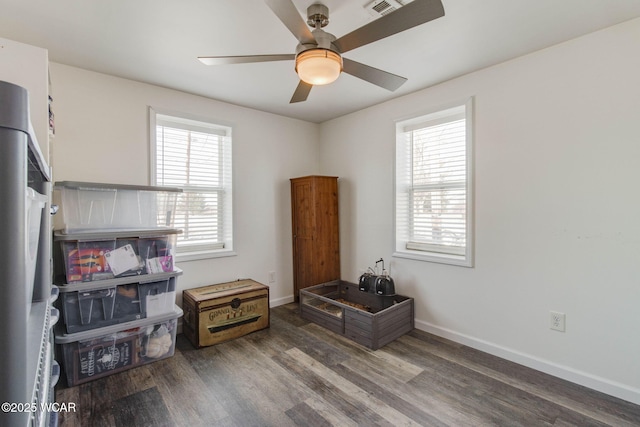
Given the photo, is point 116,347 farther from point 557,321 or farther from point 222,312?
point 557,321

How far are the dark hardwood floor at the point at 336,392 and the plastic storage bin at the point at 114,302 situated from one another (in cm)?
42

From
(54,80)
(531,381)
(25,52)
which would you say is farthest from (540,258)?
(54,80)

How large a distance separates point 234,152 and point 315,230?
1292 mm

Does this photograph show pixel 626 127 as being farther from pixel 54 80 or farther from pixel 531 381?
pixel 54 80

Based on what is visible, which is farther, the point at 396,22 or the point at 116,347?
the point at 116,347

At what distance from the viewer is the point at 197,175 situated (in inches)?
126

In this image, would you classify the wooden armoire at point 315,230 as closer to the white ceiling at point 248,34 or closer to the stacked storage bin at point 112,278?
the white ceiling at point 248,34

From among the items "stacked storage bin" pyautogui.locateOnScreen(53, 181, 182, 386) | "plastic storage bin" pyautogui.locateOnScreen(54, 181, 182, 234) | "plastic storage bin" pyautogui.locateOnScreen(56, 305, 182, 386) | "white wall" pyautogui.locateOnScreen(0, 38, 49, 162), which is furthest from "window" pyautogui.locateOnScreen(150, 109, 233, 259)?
"white wall" pyautogui.locateOnScreen(0, 38, 49, 162)

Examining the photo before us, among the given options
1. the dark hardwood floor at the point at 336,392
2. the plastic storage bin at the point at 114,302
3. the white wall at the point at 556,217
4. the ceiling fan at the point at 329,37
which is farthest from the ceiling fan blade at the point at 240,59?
the dark hardwood floor at the point at 336,392

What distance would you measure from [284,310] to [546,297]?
8.46 ft

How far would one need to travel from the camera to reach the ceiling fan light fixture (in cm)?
156

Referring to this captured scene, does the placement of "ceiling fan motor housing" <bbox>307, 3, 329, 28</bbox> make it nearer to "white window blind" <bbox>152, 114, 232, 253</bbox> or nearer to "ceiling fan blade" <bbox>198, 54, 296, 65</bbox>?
"ceiling fan blade" <bbox>198, 54, 296, 65</bbox>

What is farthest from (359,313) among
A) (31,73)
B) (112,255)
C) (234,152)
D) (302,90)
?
(31,73)

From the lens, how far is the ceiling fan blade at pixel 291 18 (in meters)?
1.34
